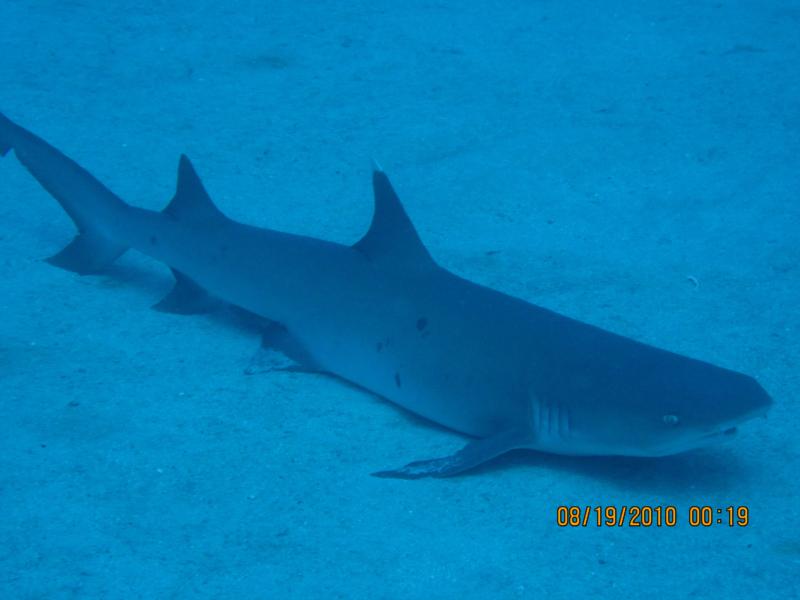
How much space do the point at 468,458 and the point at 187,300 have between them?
7.35ft

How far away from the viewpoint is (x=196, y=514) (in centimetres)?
293

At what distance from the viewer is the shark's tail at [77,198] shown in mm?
4699

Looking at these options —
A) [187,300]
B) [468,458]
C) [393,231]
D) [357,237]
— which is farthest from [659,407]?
[357,237]

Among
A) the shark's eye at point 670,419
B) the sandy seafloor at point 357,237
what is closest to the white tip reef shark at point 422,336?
the shark's eye at point 670,419

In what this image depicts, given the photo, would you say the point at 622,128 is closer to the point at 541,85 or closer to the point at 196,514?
the point at 541,85

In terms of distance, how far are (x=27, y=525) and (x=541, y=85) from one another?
6331mm

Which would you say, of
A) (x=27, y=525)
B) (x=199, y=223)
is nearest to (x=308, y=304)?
(x=199, y=223)

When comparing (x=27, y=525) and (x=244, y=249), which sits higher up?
(x=244, y=249)

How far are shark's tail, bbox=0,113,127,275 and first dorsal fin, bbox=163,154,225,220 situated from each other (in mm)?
415

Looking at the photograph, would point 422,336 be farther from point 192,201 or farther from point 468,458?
point 192,201

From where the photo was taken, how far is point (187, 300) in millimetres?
4531

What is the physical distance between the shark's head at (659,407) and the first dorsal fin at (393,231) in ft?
3.59
